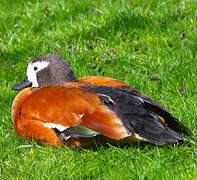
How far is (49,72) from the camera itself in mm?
5102

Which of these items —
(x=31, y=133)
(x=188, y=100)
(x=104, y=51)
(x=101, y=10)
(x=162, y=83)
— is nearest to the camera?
(x=31, y=133)

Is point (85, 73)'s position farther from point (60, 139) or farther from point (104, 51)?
point (60, 139)

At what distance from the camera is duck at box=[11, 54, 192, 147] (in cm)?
411

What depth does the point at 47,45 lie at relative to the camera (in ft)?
22.0

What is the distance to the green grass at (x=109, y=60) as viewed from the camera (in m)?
3.97

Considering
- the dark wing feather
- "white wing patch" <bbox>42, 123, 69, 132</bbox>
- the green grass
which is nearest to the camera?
the green grass

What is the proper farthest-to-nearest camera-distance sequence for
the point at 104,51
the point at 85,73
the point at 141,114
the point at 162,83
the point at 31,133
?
1. the point at 104,51
2. the point at 85,73
3. the point at 162,83
4. the point at 31,133
5. the point at 141,114

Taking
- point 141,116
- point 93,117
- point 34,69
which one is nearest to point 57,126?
point 93,117

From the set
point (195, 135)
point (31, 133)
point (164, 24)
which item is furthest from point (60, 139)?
point (164, 24)

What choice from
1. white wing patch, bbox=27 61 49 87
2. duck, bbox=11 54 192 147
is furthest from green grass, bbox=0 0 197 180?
white wing patch, bbox=27 61 49 87

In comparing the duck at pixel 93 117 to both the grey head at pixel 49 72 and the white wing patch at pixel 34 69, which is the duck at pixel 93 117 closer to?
the grey head at pixel 49 72

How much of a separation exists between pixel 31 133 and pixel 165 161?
4.68 feet

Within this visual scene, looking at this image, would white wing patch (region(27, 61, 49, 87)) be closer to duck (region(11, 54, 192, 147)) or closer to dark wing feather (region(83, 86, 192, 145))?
duck (region(11, 54, 192, 147))

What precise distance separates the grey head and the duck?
304mm
